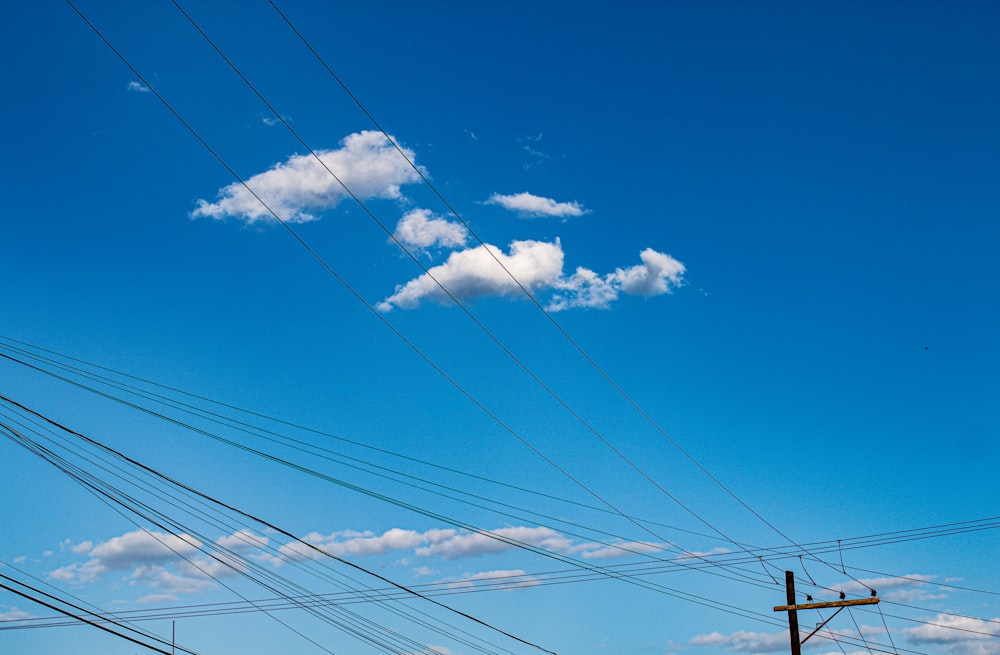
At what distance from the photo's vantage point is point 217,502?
26.8 m

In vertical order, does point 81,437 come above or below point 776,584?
below

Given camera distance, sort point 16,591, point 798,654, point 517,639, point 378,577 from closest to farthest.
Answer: point 16,591 → point 378,577 → point 798,654 → point 517,639

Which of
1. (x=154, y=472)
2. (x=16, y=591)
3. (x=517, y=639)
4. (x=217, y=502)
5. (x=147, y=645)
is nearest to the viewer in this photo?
(x=16, y=591)

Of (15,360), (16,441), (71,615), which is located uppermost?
(15,360)

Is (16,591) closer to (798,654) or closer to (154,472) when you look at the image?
(154,472)

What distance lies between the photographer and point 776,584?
42.0 metres

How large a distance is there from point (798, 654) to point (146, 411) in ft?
89.9

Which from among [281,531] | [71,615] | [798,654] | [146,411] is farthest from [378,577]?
[798,654]

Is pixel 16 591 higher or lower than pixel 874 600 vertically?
lower

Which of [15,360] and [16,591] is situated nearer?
[16,591]

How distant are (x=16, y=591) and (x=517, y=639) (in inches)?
1073

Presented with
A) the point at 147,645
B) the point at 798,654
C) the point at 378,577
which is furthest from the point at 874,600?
the point at 147,645

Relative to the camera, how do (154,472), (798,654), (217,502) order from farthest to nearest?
(798,654)
(217,502)
(154,472)

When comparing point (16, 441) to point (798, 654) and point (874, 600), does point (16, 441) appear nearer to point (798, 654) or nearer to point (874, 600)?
point (798, 654)
